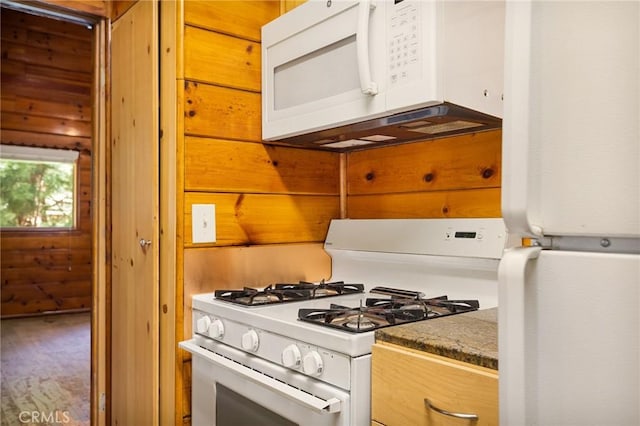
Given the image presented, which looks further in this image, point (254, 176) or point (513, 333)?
point (254, 176)

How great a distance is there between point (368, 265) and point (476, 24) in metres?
0.95

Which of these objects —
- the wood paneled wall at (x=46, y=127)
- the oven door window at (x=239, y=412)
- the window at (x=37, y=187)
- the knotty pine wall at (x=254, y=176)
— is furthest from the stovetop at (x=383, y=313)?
the window at (x=37, y=187)

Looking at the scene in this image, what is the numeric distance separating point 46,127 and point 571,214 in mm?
6253

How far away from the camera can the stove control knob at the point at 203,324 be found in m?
1.62

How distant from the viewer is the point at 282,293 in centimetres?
164

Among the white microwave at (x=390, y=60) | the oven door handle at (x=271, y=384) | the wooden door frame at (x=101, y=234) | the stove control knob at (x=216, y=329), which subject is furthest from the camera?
the wooden door frame at (x=101, y=234)

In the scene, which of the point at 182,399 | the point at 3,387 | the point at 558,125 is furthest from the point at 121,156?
the point at 3,387

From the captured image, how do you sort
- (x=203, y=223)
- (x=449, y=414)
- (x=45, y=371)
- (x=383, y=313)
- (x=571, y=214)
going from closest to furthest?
1. (x=571, y=214)
2. (x=449, y=414)
3. (x=383, y=313)
4. (x=203, y=223)
5. (x=45, y=371)

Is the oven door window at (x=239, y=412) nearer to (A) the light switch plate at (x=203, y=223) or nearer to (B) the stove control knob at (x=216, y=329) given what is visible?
(B) the stove control knob at (x=216, y=329)

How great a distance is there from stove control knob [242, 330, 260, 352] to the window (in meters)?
5.34

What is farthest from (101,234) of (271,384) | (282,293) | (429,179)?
(429,179)

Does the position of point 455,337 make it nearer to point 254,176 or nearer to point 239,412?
point 239,412

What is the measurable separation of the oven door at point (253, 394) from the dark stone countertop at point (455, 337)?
182mm

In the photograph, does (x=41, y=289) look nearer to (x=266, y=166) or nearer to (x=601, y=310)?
(x=266, y=166)
